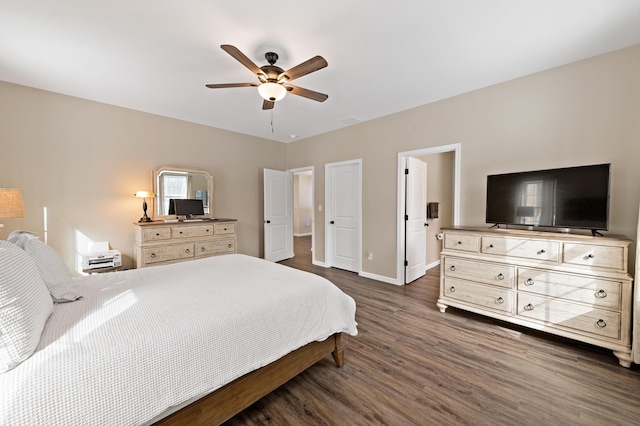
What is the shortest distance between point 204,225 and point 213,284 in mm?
2327

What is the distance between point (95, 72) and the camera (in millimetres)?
2666

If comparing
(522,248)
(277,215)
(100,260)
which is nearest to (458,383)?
(522,248)

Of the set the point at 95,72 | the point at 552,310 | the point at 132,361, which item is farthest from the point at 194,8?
the point at 552,310

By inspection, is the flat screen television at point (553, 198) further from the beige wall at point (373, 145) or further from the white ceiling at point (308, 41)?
the white ceiling at point (308, 41)

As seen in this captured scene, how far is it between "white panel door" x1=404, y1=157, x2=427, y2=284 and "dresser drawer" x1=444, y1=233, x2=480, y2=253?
3.24ft

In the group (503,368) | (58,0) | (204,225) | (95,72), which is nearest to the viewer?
(58,0)

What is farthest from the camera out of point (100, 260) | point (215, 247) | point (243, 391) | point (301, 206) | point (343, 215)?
point (301, 206)

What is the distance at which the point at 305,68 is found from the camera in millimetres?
2078

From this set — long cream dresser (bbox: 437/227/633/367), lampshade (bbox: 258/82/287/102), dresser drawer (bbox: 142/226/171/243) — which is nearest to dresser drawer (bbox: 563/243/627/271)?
long cream dresser (bbox: 437/227/633/367)

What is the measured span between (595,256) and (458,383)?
5.26 feet

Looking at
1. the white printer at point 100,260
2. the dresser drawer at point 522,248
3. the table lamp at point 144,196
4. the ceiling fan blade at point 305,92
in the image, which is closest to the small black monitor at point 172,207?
the table lamp at point 144,196

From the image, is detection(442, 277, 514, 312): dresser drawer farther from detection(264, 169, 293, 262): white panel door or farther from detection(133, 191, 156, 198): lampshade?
detection(133, 191, 156, 198): lampshade

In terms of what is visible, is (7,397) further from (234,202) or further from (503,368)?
(234,202)

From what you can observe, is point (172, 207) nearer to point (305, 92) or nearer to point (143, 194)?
point (143, 194)
